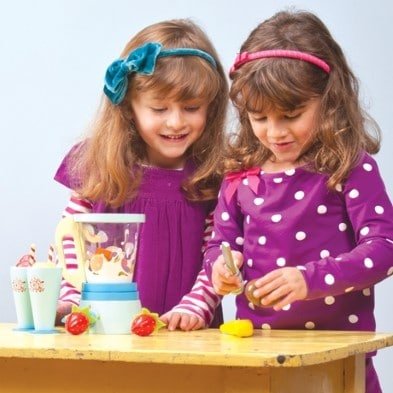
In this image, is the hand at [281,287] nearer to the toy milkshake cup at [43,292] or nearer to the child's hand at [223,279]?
the child's hand at [223,279]

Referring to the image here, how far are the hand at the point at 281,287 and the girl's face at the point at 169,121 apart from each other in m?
0.47

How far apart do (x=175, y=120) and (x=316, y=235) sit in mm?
384

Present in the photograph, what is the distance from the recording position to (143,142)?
228 cm

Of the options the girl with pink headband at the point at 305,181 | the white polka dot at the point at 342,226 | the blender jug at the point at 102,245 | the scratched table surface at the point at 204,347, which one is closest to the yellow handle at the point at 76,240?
the blender jug at the point at 102,245

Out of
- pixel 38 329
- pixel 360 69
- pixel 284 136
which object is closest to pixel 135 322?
pixel 38 329

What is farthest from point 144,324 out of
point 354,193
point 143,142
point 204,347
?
point 143,142

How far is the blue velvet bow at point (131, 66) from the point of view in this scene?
2156mm

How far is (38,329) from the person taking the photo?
1.80 m

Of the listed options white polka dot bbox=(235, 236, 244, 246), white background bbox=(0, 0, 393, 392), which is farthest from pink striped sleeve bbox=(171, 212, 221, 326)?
white background bbox=(0, 0, 393, 392)

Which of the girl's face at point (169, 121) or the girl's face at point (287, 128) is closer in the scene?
the girl's face at point (287, 128)

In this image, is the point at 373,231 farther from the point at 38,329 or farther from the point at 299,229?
the point at 38,329

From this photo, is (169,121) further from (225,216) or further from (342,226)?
(342,226)

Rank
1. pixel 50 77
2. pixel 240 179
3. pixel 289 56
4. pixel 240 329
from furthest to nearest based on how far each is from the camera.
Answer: pixel 50 77
pixel 240 179
pixel 289 56
pixel 240 329

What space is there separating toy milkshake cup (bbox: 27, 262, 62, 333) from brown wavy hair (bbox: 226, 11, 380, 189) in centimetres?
42
